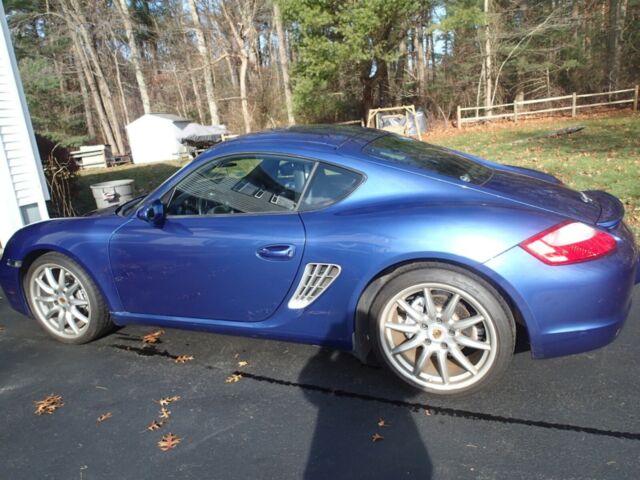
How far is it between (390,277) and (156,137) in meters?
27.4

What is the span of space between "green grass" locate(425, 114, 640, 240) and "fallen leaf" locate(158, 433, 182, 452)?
4753 mm

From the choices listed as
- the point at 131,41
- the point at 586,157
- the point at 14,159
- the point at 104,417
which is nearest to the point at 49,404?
the point at 104,417

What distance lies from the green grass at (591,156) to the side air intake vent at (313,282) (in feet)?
12.7

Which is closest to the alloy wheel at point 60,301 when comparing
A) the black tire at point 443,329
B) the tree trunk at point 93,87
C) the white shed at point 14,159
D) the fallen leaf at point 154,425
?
the fallen leaf at point 154,425

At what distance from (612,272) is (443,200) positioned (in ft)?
2.86

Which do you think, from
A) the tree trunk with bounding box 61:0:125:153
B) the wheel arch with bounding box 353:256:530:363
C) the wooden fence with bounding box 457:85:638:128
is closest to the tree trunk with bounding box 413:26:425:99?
the wooden fence with bounding box 457:85:638:128

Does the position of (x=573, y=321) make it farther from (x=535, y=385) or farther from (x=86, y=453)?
(x=86, y=453)

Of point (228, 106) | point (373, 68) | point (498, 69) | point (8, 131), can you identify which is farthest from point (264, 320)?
point (228, 106)

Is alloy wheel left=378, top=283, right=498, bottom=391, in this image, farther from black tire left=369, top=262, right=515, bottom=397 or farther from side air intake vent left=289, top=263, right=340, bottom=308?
side air intake vent left=289, top=263, right=340, bottom=308

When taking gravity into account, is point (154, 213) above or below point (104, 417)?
above

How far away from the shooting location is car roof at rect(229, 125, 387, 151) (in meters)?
2.88

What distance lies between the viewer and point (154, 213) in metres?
2.95

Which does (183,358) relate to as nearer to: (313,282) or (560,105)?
(313,282)

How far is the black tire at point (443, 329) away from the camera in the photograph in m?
2.35
